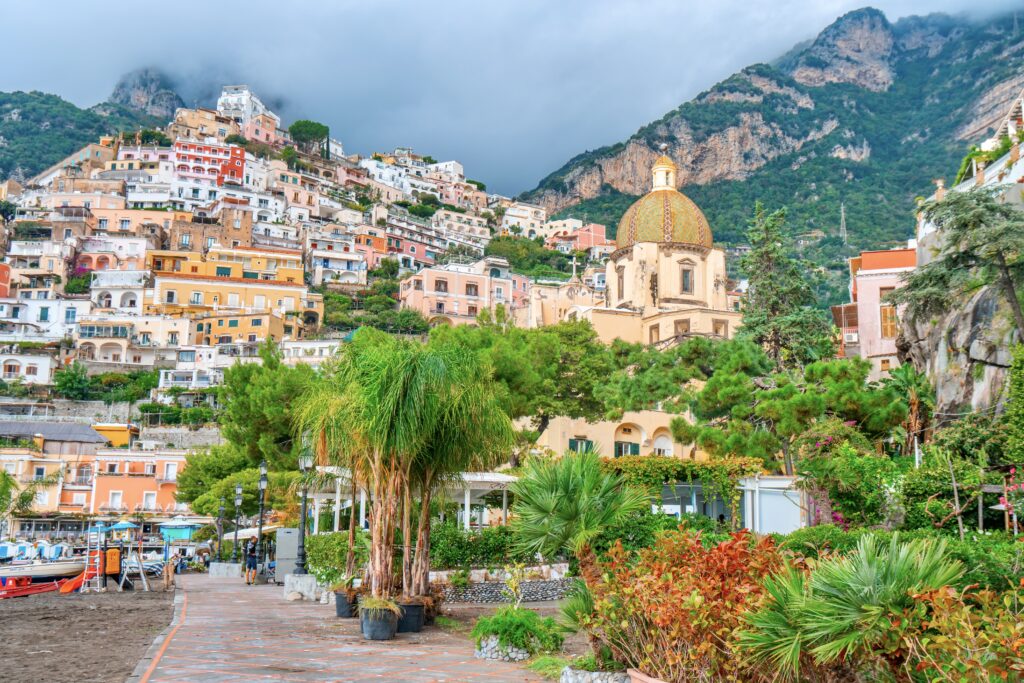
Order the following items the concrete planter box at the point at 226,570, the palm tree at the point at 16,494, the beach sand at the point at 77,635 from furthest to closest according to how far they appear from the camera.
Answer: the palm tree at the point at 16,494 < the concrete planter box at the point at 226,570 < the beach sand at the point at 77,635

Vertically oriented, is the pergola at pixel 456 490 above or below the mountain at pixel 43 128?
below

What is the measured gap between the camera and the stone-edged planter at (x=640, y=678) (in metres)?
7.70

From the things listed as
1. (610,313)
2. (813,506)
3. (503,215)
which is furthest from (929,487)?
(503,215)

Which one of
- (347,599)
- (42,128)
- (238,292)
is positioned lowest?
(347,599)

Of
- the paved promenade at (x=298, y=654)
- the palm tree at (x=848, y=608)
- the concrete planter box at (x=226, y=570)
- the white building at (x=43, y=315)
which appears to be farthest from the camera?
the white building at (x=43, y=315)

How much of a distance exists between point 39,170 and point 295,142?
3936 cm

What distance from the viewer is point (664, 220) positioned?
51500 mm

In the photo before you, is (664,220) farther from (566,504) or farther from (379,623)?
(566,504)

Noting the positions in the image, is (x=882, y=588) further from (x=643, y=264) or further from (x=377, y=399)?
(x=643, y=264)

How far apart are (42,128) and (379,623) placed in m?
170

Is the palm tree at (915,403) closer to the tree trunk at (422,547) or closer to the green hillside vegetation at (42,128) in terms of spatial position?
the tree trunk at (422,547)

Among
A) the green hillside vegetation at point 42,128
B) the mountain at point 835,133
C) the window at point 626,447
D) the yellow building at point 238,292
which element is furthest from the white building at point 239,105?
the window at point 626,447

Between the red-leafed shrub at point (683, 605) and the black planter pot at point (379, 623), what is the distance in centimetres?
484

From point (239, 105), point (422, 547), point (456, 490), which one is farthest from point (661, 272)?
point (239, 105)
